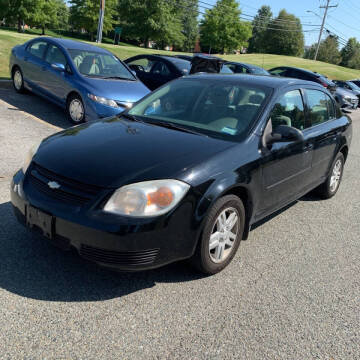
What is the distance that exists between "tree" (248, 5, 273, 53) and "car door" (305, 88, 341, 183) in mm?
82692

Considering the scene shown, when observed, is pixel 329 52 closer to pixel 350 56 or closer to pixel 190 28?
pixel 350 56

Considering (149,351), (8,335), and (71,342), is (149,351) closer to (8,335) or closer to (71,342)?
(71,342)

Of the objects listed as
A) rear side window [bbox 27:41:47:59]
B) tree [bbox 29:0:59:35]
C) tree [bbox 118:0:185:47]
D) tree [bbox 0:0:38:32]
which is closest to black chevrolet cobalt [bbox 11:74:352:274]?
rear side window [bbox 27:41:47:59]

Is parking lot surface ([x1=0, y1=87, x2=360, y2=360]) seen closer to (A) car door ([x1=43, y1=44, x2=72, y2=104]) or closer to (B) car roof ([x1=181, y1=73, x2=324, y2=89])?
(B) car roof ([x1=181, y1=73, x2=324, y2=89])

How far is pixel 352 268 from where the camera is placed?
3.74 m

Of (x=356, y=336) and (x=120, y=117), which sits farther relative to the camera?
(x=120, y=117)

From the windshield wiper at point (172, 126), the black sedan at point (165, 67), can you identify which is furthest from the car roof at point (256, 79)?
the black sedan at point (165, 67)

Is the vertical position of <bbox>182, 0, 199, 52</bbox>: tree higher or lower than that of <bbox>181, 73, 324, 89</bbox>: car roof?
higher

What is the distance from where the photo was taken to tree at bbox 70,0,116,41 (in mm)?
67688

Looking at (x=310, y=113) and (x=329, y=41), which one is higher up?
(x=329, y=41)

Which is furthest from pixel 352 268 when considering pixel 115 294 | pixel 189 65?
pixel 189 65

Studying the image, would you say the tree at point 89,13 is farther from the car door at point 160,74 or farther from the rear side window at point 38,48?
the rear side window at point 38,48

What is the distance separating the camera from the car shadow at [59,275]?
2.83 meters

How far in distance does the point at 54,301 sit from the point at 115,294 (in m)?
0.42
